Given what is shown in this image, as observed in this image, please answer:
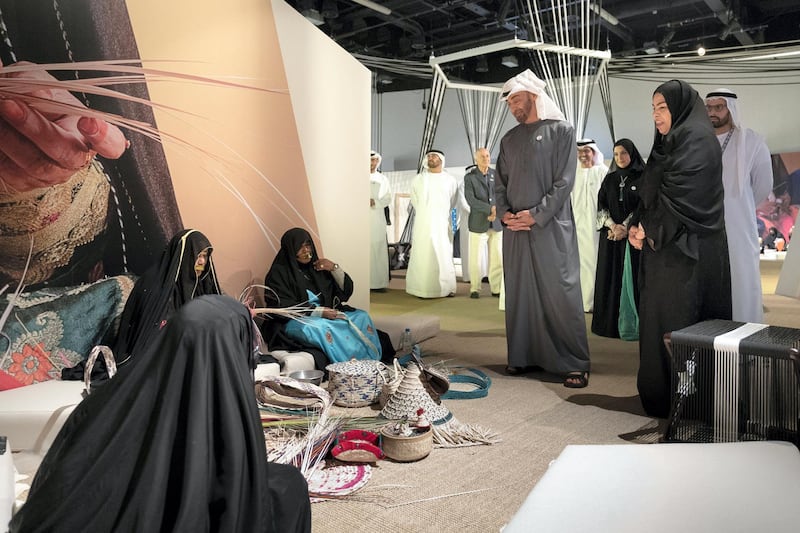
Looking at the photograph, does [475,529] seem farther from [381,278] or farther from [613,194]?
[381,278]

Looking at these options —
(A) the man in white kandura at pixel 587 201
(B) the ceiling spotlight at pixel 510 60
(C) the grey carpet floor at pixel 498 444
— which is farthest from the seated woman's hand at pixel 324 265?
(B) the ceiling spotlight at pixel 510 60

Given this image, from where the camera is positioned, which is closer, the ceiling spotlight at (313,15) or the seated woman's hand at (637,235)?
the seated woman's hand at (637,235)

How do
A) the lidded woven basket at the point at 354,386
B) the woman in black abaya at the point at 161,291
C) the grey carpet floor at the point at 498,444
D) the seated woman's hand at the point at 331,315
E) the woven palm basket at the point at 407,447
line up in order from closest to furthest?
the grey carpet floor at the point at 498,444 < the woven palm basket at the point at 407,447 < the woman in black abaya at the point at 161,291 < the lidded woven basket at the point at 354,386 < the seated woman's hand at the point at 331,315

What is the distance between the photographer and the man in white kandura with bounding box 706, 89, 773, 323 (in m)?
3.59

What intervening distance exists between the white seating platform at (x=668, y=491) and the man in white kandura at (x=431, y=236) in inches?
237

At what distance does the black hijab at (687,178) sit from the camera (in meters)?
2.82

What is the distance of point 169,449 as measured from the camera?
1178 millimetres

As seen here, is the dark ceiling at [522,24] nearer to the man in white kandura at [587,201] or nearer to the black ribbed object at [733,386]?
the man in white kandura at [587,201]

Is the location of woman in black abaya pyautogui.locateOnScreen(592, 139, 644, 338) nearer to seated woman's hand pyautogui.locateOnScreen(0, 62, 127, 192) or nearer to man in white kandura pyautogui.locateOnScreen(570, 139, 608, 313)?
man in white kandura pyautogui.locateOnScreen(570, 139, 608, 313)

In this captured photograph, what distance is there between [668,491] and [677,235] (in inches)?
72.7

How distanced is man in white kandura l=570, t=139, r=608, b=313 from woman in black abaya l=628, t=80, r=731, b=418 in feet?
10.3

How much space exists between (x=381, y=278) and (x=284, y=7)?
4.33 metres

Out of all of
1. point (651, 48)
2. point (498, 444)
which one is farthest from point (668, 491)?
point (651, 48)

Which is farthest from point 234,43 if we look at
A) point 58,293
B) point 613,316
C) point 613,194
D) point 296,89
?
A: point 613,316
